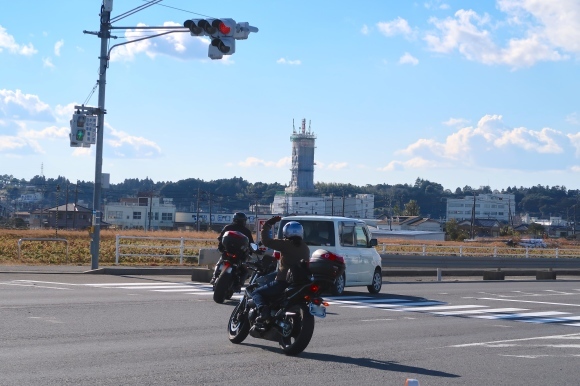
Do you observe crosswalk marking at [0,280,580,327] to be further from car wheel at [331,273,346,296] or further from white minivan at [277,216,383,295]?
white minivan at [277,216,383,295]

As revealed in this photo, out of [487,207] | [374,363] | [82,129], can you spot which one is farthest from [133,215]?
[374,363]

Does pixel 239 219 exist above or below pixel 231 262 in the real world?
above

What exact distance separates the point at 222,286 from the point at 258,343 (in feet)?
17.8

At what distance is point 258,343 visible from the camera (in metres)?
11.9

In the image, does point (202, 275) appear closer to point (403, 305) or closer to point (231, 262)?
point (231, 262)

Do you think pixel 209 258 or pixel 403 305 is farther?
pixel 209 258

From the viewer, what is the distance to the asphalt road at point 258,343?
9.44 metres

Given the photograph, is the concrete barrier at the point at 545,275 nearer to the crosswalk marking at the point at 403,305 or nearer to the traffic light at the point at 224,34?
the crosswalk marking at the point at 403,305

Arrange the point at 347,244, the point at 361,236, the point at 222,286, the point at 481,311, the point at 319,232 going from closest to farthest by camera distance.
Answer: the point at 222,286 → the point at 481,311 → the point at 319,232 → the point at 347,244 → the point at 361,236

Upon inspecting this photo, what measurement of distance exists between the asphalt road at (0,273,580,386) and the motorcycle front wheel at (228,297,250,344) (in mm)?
178

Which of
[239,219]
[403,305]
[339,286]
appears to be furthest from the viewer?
[339,286]

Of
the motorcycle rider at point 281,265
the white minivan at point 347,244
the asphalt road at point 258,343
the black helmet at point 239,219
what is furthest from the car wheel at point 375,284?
the motorcycle rider at point 281,265

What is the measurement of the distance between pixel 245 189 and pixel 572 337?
178 metres

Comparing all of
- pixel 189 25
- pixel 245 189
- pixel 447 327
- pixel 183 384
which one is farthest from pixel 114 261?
pixel 245 189
